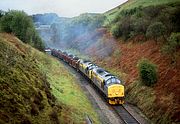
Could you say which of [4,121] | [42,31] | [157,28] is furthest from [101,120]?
[42,31]

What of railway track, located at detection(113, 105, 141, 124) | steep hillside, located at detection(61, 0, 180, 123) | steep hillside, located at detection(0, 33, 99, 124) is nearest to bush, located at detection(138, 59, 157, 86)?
steep hillside, located at detection(61, 0, 180, 123)

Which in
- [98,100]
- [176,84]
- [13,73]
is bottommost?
[98,100]

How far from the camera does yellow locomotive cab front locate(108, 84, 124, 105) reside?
125 feet

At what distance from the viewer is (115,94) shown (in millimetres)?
38031

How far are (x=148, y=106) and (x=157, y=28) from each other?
640 inches

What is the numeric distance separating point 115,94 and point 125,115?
13.6ft

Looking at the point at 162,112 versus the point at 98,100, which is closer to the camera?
the point at 162,112

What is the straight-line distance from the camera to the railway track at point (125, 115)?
32.2 meters

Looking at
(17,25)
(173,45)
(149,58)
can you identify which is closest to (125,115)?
(173,45)

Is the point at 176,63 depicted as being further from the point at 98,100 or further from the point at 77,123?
the point at 77,123

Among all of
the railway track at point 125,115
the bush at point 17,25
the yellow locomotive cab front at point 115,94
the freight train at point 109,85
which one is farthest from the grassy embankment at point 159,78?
the bush at point 17,25

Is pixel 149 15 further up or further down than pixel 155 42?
further up

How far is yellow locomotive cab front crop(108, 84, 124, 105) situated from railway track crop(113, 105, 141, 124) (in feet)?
3.19

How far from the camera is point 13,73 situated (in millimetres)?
23000
